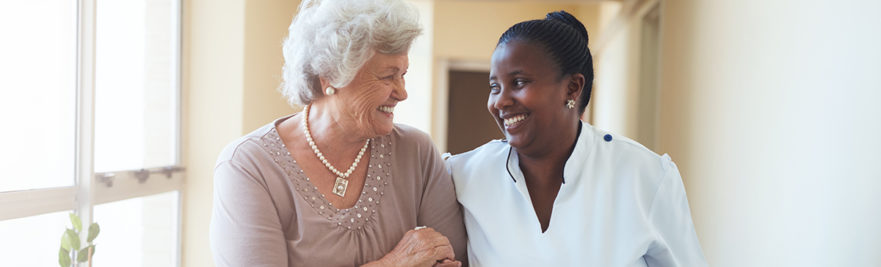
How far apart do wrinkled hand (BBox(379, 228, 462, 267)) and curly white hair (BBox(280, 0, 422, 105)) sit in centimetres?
39

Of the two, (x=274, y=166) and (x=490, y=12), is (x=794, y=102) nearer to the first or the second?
(x=274, y=166)

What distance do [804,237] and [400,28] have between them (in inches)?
49.0

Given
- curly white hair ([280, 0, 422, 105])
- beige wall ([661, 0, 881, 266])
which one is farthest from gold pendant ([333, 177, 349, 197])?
beige wall ([661, 0, 881, 266])

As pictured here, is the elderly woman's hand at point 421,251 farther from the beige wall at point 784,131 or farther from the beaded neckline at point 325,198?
the beige wall at point 784,131

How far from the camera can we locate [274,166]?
5.12 feet

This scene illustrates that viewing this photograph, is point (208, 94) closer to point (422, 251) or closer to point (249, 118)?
point (249, 118)

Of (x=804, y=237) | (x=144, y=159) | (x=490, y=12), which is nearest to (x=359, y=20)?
(x=804, y=237)

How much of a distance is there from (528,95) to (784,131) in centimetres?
95

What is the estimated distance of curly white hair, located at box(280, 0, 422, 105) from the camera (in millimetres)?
1523

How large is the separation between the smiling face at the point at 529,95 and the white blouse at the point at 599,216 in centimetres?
10

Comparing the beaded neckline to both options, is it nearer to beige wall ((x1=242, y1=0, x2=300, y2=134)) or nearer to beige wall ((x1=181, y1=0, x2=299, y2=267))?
beige wall ((x1=242, y1=0, x2=300, y2=134))

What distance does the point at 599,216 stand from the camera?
1606 mm

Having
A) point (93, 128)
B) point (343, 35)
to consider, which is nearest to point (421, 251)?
point (343, 35)

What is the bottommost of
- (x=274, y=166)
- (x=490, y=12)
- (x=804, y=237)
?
(x=804, y=237)
